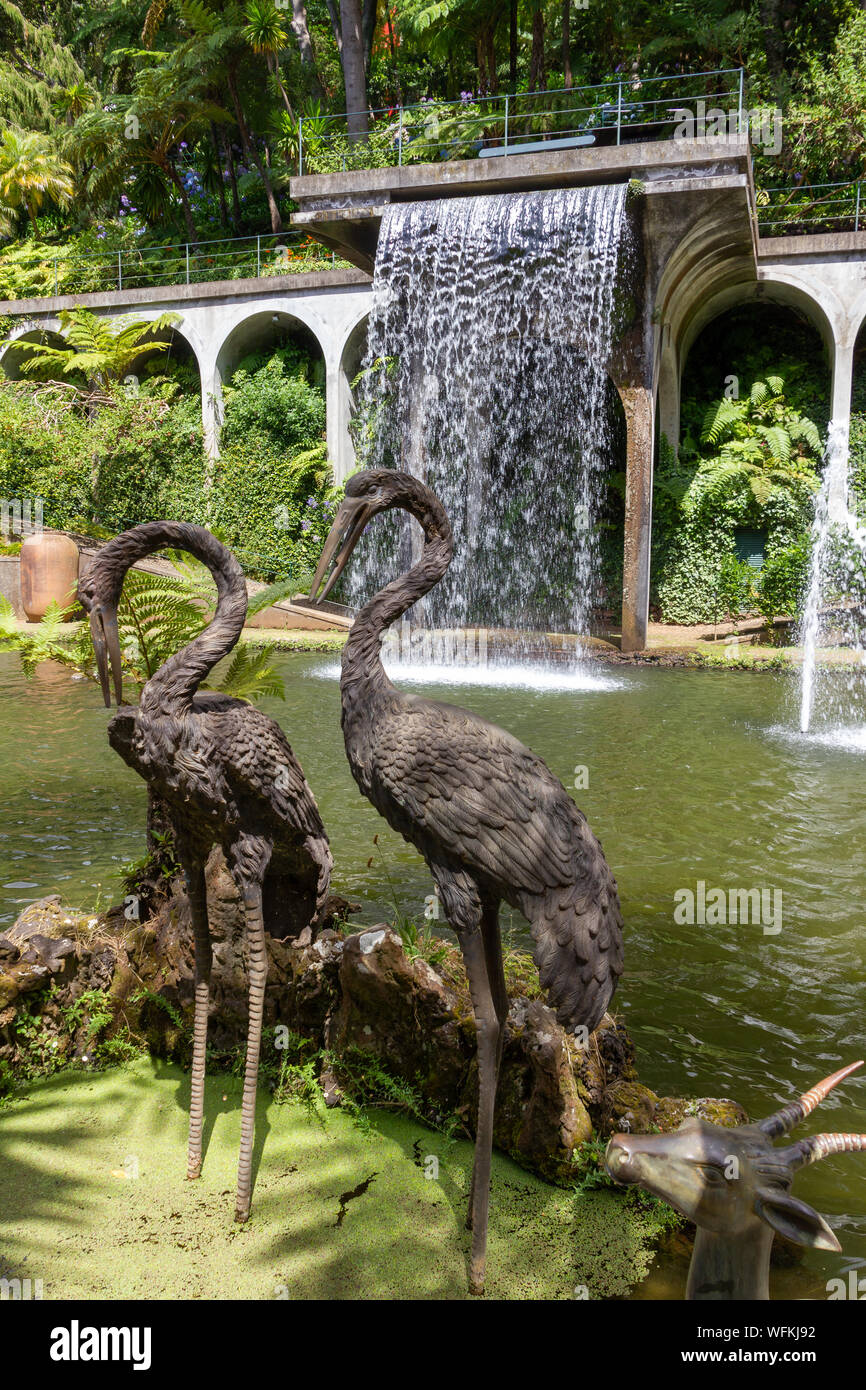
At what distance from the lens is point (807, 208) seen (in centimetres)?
1888

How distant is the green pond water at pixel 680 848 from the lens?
13.4 feet

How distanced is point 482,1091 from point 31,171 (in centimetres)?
3037

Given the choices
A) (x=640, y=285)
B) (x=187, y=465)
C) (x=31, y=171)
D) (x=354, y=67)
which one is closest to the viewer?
(x=640, y=285)

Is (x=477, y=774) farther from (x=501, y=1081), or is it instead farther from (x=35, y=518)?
(x=35, y=518)

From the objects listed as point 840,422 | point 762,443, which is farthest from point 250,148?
point 840,422

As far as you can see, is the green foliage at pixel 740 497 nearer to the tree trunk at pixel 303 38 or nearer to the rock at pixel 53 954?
the tree trunk at pixel 303 38

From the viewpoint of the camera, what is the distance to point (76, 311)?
20.7 metres

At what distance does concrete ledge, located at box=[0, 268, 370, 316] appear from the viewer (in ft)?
62.8

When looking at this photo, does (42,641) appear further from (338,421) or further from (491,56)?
(491,56)

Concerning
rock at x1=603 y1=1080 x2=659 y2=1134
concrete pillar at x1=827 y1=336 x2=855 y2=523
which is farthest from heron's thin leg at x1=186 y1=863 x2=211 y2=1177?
concrete pillar at x1=827 y1=336 x2=855 y2=523

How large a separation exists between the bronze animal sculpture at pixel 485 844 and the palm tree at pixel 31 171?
29.5 m

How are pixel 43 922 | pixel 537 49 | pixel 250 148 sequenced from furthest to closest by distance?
1. pixel 250 148
2. pixel 537 49
3. pixel 43 922

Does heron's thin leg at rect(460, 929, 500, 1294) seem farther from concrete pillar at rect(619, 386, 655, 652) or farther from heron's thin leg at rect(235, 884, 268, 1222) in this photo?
concrete pillar at rect(619, 386, 655, 652)

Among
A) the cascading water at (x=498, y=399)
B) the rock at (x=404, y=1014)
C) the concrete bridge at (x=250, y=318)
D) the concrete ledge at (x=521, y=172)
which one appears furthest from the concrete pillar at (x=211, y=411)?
the rock at (x=404, y=1014)
